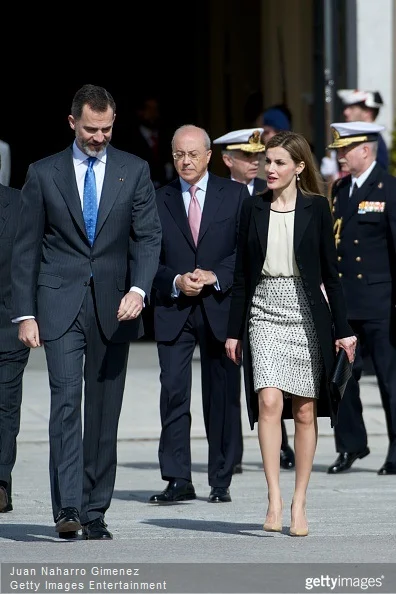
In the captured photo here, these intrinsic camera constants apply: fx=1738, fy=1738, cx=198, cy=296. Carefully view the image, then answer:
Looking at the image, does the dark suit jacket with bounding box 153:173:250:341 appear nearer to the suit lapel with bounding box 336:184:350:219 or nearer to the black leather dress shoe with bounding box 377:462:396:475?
the suit lapel with bounding box 336:184:350:219

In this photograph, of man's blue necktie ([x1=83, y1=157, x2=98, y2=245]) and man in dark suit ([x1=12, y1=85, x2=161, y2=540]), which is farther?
man's blue necktie ([x1=83, y1=157, x2=98, y2=245])

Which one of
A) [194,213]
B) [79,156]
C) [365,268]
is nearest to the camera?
[79,156]

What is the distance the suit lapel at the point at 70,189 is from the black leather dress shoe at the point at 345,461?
3367 mm

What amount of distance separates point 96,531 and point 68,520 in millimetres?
297

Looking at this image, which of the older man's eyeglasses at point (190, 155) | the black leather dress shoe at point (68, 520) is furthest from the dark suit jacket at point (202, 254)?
the black leather dress shoe at point (68, 520)

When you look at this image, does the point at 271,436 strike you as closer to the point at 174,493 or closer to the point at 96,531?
the point at 96,531

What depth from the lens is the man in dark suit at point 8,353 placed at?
8.95 metres

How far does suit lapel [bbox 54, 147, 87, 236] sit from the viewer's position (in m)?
7.67

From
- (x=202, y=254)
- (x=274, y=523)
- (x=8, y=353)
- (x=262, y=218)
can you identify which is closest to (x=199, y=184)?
(x=202, y=254)

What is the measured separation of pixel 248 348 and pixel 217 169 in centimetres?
1185

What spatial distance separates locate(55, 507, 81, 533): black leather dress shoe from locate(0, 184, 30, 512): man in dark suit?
1453 mm

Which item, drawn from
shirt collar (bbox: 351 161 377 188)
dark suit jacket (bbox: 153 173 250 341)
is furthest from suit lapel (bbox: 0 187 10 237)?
shirt collar (bbox: 351 161 377 188)

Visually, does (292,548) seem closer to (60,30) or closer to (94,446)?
(94,446)

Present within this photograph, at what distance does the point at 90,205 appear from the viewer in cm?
771
